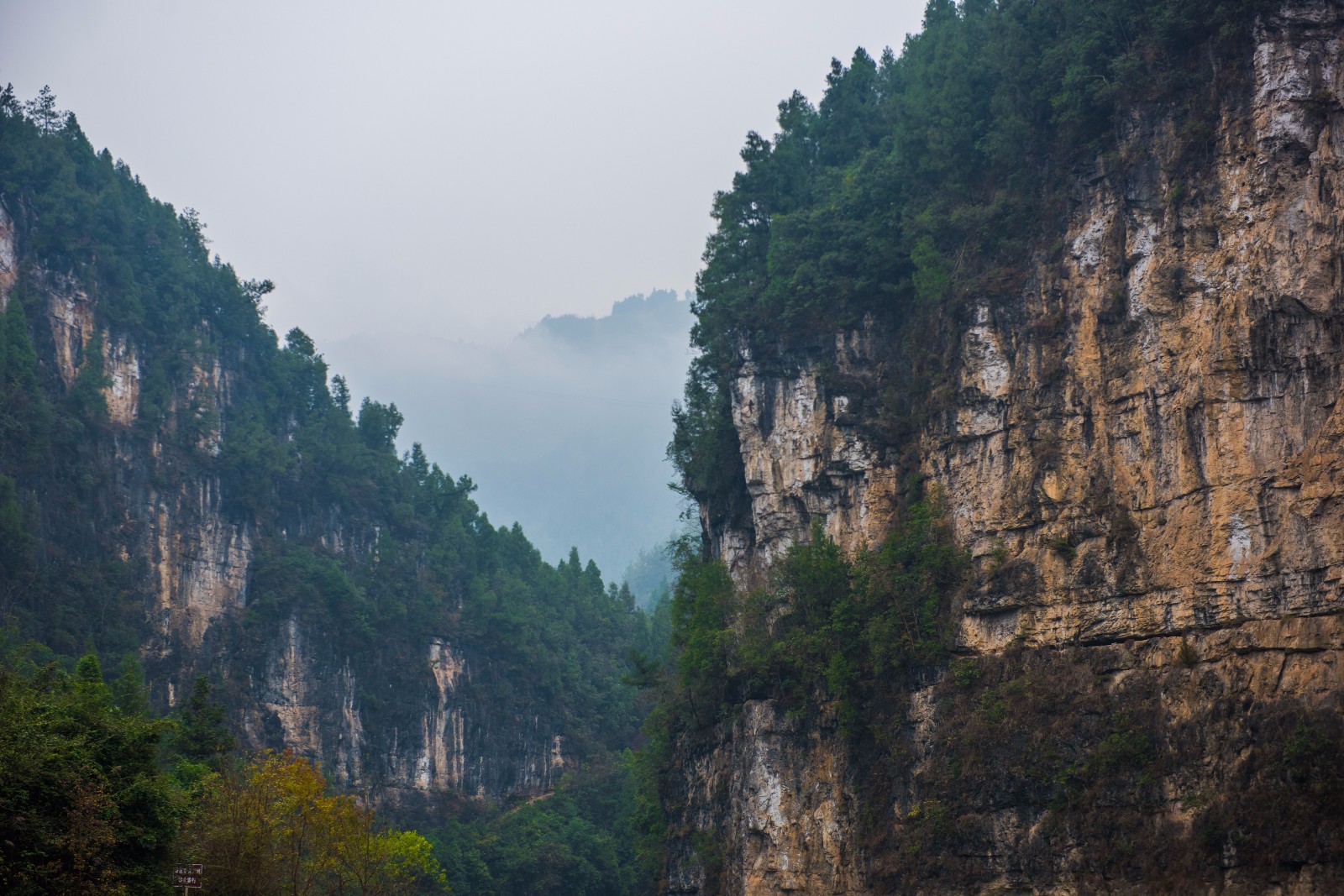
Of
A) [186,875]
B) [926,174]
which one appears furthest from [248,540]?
[186,875]

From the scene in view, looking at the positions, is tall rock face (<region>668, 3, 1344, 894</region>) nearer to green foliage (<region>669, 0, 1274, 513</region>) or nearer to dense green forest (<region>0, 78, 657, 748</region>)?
green foliage (<region>669, 0, 1274, 513</region>)

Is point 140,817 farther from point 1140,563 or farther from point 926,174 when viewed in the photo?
point 926,174

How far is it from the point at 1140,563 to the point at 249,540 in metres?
56.5

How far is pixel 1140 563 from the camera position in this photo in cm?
3073

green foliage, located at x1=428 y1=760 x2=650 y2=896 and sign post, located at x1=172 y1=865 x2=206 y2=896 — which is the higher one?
sign post, located at x1=172 y1=865 x2=206 y2=896

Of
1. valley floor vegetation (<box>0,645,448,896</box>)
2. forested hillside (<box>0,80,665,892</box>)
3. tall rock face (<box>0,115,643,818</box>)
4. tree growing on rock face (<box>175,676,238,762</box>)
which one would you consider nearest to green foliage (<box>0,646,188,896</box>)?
valley floor vegetation (<box>0,645,448,896</box>)

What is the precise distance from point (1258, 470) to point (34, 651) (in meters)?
46.9

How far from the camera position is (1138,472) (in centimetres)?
3150

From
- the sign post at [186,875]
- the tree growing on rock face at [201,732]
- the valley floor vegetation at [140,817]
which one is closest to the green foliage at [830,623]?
the valley floor vegetation at [140,817]

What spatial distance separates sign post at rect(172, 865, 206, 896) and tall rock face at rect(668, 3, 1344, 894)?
726 inches

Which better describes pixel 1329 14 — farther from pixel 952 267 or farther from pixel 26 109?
pixel 26 109

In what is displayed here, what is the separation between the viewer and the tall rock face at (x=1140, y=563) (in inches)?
1084

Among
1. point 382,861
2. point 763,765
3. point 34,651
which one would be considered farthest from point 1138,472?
point 34,651

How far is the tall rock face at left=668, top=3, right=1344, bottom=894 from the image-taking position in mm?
27531
